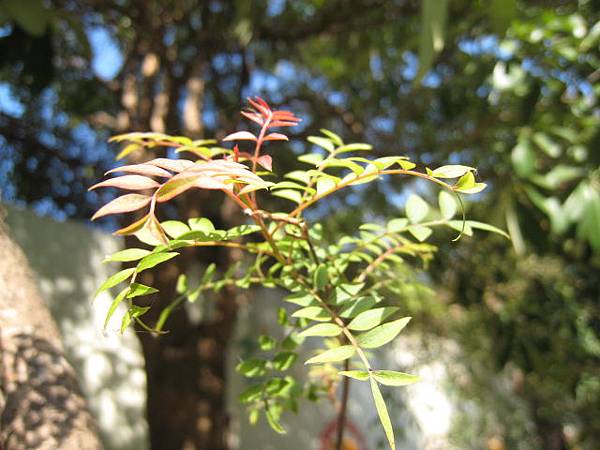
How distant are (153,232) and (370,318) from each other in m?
0.20

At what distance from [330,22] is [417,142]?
2.14ft

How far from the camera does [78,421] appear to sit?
2.14 feet

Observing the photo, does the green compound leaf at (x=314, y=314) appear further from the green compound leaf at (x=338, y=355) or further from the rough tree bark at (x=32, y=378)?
the rough tree bark at (x=32, y=378)

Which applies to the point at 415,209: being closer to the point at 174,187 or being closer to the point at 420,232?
the point at 420,232

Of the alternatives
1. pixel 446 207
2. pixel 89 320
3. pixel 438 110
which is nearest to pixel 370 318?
pixel 446 207

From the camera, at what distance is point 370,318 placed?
1.67 ft

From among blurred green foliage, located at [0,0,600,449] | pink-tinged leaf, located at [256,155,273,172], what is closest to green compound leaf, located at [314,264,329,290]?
pink-tinged leaf, located at [256,155,273,172]

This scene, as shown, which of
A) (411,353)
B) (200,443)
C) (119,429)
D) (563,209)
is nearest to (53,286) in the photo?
(119,429)

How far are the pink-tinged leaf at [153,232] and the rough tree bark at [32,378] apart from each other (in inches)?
12.3

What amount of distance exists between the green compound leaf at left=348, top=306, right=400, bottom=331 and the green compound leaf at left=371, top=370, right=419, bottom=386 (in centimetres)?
6

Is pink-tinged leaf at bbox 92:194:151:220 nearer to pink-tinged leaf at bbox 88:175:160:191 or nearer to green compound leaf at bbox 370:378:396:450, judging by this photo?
pink-tinged leaf at bbox 88:175:160:191

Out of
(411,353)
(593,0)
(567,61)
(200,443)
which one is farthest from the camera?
(411,353)

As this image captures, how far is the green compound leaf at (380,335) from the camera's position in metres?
0.47

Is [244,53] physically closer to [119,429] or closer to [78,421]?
[119,429]
